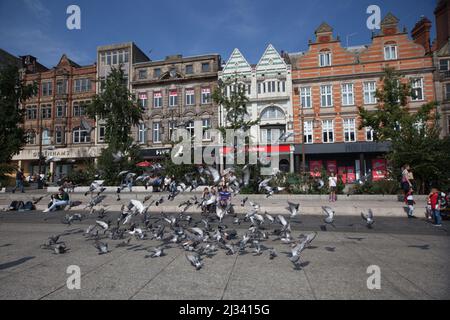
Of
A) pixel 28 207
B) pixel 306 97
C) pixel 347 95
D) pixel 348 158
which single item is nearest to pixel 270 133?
pixel 306 97

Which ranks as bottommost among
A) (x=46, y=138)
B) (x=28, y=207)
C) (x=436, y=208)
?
(x=28, y=207)

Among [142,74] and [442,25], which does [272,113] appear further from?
[442,25]

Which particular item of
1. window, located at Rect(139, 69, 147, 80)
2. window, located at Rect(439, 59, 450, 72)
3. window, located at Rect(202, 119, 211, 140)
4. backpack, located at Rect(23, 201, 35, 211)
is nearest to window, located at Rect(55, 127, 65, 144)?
window, located at Rect(139, 69, 147, 80)

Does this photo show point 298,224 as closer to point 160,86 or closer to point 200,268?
point 200,268

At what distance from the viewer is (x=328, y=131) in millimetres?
33688

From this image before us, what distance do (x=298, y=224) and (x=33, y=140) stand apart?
4800 centimetres

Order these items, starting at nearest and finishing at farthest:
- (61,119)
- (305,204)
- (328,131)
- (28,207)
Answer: (305,204), (28,207), (328,131), (61,119)

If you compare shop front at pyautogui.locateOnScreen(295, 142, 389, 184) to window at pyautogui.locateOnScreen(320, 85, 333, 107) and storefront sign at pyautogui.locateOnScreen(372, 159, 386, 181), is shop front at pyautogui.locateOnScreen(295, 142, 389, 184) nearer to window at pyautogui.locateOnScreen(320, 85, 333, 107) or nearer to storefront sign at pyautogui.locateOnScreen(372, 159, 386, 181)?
storefront sign at pyautogui.locateOnScreen(372, 159, 386, 181)

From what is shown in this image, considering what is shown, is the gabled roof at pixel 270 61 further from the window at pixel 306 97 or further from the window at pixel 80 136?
the window at pixel 80 136

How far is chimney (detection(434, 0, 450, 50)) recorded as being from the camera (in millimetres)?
32469

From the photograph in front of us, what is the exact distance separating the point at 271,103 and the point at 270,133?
3982 mm

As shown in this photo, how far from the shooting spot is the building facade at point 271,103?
33969 millimetres

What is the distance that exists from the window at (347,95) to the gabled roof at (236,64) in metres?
12.5
